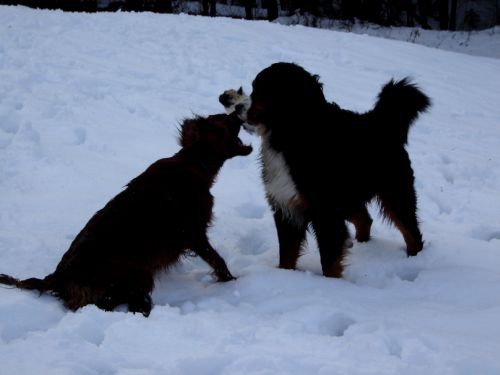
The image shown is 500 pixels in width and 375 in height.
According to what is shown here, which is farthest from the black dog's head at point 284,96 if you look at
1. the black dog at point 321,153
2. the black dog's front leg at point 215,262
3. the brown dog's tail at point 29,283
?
the brown dog's tail at point 29,283

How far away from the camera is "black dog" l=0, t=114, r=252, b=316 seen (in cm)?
354

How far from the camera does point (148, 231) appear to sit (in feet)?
12.8

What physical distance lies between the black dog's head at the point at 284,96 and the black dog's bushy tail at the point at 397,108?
0.72 metres

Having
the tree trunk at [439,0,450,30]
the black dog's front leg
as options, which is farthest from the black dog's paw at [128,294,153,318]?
the tree trunk at [439,0,450,30]

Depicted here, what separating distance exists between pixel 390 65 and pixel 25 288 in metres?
8.88

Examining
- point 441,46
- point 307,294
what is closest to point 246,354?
point 307,294

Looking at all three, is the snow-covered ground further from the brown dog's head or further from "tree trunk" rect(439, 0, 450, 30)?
"tree trunk" rect(439, 0, 450, 30)

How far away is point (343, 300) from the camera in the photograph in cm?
374

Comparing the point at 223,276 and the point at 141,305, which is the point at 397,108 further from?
the point at 141,305

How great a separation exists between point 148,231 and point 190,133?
100cm

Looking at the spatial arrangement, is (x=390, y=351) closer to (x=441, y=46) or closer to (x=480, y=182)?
(x=480, y=182)

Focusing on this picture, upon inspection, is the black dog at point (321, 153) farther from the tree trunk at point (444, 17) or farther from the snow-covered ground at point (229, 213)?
the tree trunk at point (444, 17)

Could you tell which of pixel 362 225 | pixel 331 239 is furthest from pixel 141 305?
pixel 362 225

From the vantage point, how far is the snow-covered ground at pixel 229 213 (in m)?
2.93
